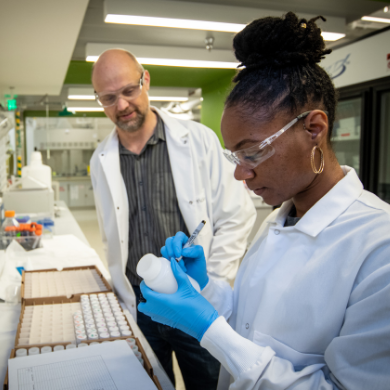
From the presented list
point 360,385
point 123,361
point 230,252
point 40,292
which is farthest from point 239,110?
point 40,292

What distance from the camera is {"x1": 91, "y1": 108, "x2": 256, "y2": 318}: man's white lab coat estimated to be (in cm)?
179

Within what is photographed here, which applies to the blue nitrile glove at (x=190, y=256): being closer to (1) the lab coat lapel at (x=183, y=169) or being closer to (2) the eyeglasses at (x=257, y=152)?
(2) the eyeglasses at (x=257, y=152)

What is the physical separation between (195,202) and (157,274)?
0.89m

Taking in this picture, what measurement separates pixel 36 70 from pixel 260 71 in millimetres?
3478

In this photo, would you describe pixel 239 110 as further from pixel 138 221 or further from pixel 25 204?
pixel 25 204

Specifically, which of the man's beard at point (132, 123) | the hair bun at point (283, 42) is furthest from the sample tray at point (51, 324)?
the hair bun at point (283, 42)

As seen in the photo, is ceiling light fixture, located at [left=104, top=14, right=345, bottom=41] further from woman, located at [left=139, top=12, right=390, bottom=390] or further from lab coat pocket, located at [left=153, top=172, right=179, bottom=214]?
woman, located at [left=139, top=12, right=390, bottom=390]

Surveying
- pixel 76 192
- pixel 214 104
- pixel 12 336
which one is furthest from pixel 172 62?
pixel 76 192

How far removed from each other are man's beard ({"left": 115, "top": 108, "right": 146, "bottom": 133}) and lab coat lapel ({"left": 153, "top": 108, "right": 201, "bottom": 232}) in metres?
0.15

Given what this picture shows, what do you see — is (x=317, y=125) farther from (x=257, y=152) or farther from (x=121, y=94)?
(x=121, y=94)

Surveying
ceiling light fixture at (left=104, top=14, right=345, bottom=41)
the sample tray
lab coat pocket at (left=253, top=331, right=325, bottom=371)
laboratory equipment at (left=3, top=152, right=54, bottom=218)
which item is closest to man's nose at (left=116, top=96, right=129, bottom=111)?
the sample tray

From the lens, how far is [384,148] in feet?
12.6

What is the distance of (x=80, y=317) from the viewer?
4.40 feet

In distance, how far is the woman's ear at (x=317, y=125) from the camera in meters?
0.86
